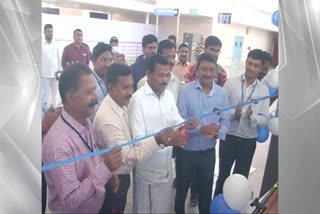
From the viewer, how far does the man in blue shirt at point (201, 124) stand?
6.10 feet

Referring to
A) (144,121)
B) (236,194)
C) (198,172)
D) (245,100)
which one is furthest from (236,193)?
(245,100)

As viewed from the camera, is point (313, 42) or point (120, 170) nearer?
point (313, 42)

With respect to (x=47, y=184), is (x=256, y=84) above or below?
above

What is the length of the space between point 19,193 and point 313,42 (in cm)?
51

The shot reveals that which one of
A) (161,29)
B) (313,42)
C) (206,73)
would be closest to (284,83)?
(313,42)

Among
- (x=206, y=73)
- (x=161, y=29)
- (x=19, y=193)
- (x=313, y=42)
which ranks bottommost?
(x=19, y=193)

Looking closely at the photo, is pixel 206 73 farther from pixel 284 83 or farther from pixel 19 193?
pixel 19 193

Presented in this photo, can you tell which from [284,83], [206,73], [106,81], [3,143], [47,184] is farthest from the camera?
[206,73]

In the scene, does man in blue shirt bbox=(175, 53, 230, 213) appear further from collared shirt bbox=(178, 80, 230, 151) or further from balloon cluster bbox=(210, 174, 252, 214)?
balloon cluster bbox=(210, 174, 252, 214)

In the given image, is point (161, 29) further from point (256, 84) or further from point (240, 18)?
point (256, 84)

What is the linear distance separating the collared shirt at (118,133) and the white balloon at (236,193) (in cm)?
47

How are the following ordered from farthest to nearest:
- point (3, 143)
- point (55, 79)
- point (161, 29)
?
1. point (161, 29)
2. point (55, 79)
3. point (3, 143)

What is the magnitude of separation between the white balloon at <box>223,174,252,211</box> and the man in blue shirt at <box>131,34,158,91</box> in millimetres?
759

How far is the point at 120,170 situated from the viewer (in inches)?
60.3
